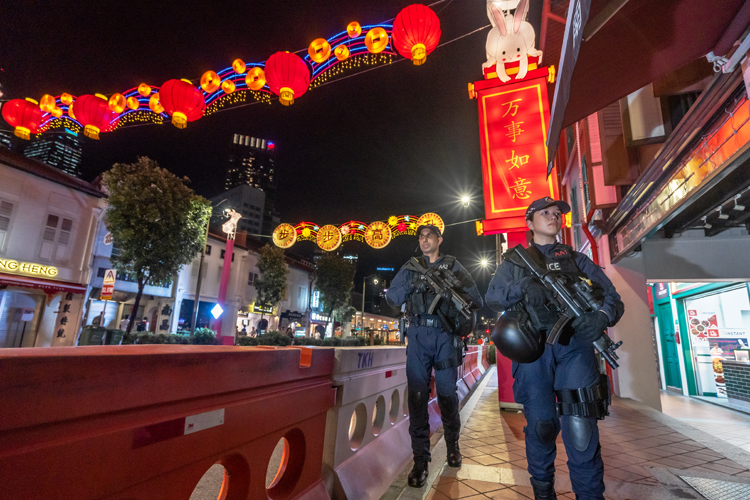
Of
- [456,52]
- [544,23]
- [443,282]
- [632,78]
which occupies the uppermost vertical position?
[544,23]

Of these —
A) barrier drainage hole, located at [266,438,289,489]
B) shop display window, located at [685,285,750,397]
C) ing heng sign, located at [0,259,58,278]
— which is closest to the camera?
barrier drainage hole, located at [266,438,289,489]

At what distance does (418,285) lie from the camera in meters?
3.57

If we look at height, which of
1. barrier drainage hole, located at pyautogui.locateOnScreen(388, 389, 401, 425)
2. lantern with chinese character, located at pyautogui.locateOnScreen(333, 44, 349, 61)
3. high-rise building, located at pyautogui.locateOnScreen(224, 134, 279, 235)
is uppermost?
high-rise building, located at pyautogui.locateOnScreen(224, 134, 279, 235)

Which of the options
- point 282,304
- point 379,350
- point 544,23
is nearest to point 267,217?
point 282,304

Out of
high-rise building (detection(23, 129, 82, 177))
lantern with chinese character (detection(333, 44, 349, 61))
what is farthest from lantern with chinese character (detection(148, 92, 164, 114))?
high-rise building (detection(23, 129, 82, 177))

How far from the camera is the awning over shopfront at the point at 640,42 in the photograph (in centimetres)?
328

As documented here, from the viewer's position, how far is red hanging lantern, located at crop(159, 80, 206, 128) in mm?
6910

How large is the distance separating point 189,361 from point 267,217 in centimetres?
10568

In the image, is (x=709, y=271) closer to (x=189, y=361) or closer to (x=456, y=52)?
(x=456, y=52)

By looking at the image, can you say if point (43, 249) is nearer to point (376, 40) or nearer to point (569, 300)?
point (376, 40)

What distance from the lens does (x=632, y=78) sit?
12.8 feet

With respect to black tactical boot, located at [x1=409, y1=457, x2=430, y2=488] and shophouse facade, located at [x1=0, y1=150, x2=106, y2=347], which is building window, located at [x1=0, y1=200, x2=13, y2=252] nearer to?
shophouse facade, located at [x1=0, y1=150, x2=106, y2=347]

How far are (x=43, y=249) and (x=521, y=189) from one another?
2056cm

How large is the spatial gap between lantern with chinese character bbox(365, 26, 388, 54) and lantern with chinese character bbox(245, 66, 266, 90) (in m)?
2.16
